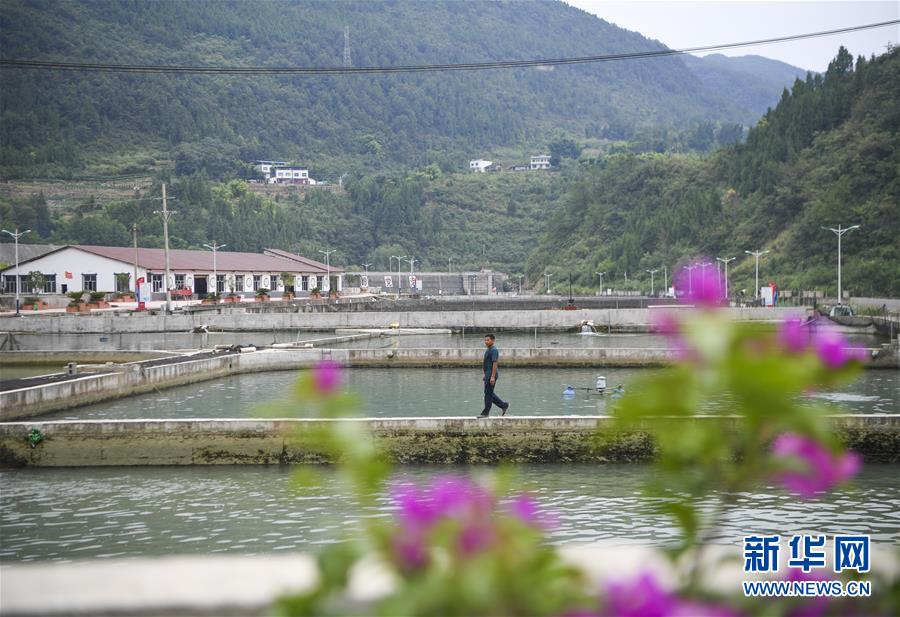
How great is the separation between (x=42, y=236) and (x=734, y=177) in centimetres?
9975

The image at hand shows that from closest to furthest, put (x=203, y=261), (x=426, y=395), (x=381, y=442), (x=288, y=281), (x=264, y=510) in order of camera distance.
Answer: (x=264, y=510) → (x=381, y=442) → (x=426, y=395) → (x=203, y=261) → (x=288, y=281)

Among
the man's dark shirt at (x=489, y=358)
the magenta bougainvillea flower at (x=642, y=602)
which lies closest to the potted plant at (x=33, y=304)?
the man's dark shirt at (x=489, y=358)

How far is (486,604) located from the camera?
2012 mm

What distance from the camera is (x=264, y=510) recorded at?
525 inches

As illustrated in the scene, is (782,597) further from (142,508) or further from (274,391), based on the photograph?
(274,391)

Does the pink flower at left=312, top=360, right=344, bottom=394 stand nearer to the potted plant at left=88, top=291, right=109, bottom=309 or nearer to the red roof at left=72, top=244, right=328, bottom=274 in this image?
the potted plant at left=88, top=291, right=109, bottom=309

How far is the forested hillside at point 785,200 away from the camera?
3359 inches

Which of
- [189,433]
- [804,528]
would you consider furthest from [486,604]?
[189,433]

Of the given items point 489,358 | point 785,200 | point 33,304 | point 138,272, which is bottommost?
point 489,358

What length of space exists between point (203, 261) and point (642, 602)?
85.6m

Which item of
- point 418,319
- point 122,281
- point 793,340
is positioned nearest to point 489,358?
point 793,340

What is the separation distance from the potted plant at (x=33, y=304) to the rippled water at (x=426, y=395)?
35.5 meters

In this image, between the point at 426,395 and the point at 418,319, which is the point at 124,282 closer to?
the point at 418,319

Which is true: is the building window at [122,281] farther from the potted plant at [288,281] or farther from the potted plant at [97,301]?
the potted plant at [288,281]
